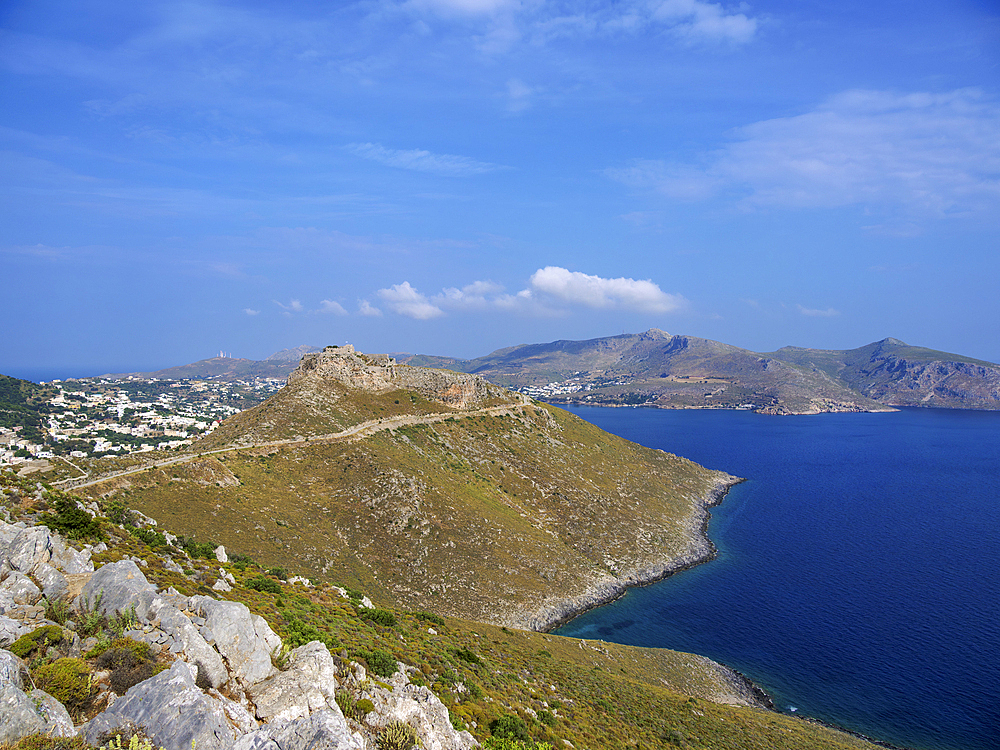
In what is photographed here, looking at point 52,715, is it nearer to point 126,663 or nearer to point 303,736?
point 126,663

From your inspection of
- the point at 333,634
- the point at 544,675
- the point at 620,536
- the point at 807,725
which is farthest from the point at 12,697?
the point at 620,536

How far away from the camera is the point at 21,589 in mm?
18000

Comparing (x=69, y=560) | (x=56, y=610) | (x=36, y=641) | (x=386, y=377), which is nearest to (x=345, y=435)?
(x=386, y=377)

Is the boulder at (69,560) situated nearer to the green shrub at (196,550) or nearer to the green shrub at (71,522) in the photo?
the green shrub at (71,522)

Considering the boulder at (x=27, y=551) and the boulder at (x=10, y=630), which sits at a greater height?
the boulder at (x=27, y=551)

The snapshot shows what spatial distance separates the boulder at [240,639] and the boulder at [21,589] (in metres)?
5.13

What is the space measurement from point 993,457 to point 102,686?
264360mm

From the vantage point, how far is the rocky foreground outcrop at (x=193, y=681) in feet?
43.2

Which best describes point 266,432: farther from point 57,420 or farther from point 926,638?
point 57,420

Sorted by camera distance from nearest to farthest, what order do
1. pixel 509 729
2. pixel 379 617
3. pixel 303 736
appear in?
pixel 303 736 → pixel 509 729 → pixel 379 617

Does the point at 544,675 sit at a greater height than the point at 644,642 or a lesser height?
greater

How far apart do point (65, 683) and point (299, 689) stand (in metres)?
7.13

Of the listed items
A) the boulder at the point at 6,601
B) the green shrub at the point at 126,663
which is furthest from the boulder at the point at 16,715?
the boulder at the point at 6,601

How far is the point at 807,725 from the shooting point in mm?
49344
